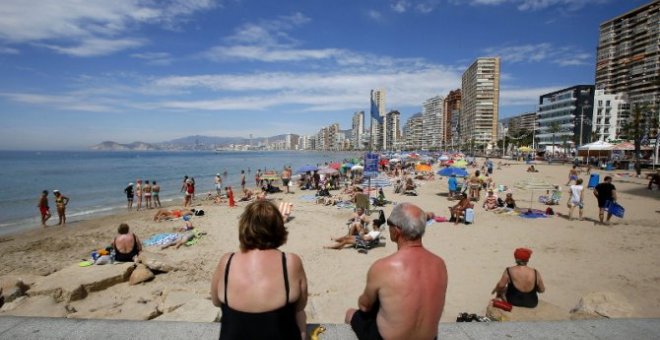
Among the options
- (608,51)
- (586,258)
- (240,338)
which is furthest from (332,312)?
(608,51)

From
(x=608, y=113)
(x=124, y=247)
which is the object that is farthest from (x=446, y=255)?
(x=608, y=113)

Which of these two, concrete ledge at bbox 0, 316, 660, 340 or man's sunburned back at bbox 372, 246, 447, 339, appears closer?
man's sunburned back at bbox 372, 246, 447, 339

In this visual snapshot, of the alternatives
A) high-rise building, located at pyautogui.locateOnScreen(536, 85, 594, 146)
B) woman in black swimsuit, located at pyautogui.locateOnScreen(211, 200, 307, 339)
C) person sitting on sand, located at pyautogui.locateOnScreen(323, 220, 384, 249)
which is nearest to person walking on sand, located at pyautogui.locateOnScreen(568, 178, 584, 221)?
person sitting on sand, located at pyautogui.locateOnScreen(323, 220, 384, 249)

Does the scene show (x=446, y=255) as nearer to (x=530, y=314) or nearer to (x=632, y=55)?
(x=530, y=314)

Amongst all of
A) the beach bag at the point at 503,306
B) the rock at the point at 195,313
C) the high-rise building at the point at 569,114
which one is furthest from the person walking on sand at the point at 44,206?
the high-rise building at the point at 569,114

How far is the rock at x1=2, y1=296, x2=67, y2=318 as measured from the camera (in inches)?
181

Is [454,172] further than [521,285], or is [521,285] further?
[454,172]

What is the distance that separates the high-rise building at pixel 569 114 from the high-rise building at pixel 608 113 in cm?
186

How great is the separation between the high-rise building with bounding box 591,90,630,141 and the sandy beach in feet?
267

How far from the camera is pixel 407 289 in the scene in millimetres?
1961

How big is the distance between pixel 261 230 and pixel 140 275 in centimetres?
581

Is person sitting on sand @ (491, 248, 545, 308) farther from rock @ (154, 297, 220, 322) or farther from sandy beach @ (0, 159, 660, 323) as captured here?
rock @ (154, 297, 220, 322)

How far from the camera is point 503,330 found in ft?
7.77

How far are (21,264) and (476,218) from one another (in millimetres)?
13531
